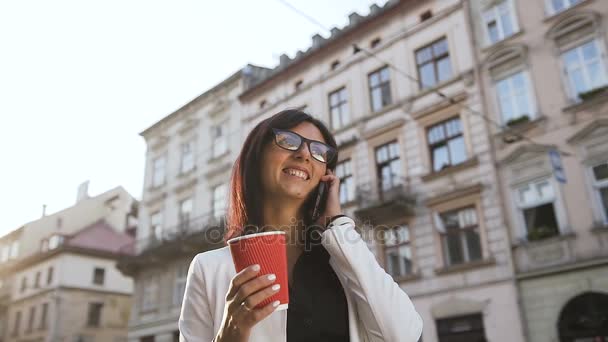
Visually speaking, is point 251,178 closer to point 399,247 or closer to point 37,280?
point 399,247

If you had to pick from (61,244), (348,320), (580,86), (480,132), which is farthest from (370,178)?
(61,244)

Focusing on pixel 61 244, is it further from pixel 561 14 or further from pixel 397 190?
pixel 561 14

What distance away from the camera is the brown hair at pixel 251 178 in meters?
1.96

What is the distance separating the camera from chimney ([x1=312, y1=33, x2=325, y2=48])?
71.5ft

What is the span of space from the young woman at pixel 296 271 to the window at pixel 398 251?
47.6 feet

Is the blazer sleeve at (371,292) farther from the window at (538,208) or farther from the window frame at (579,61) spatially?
the window frame at (579,61)

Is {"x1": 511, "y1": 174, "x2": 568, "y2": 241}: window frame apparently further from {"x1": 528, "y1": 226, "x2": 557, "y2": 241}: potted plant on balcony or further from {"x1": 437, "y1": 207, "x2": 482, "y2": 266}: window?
{"x1": 437, "y1": 207, "x2": 482, "y2": 266}: window

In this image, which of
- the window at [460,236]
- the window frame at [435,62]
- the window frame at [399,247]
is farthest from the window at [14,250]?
the window at [460,236]

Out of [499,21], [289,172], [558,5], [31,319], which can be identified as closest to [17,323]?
[31,319]

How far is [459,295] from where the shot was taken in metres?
14.4

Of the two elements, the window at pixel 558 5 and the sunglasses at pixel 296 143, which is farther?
the window at pixel 558 5

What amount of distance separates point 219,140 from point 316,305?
2400 cm

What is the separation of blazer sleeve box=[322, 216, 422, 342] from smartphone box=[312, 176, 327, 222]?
1.01 feet

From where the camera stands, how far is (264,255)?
1.31 m
